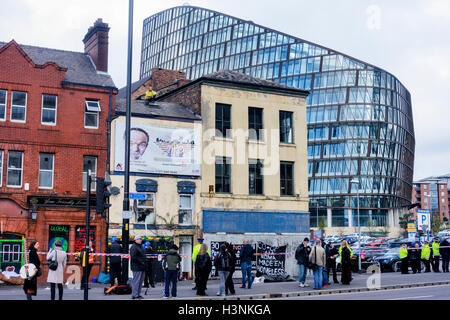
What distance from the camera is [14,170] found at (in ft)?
89.9

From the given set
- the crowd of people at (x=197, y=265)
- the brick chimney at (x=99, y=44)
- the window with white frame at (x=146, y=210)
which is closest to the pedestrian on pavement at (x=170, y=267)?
the crowd of people at (x=197, y=265)

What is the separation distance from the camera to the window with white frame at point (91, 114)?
29.0 metres

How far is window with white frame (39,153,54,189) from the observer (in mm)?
27906

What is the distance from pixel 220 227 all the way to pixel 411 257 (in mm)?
9852

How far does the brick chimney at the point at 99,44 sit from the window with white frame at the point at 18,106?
4994 millimetres

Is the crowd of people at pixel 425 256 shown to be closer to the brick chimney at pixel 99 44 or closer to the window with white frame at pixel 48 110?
the window with white frame at pixel 48 110

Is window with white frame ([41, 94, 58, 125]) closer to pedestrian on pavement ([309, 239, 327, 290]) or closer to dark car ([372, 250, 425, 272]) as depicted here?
pedestrian on pavement ([309, 239, 327, 290])

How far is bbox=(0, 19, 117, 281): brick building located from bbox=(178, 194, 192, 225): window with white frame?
417cm

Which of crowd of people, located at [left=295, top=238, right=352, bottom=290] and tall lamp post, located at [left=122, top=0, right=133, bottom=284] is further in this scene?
crowd of people, located at [left=295, top=238, right=352, bottom=290]

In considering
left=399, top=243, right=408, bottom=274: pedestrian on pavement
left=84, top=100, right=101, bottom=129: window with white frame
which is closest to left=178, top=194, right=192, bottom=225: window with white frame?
left=84, top=100, right=101, bottom=129: window with white frame

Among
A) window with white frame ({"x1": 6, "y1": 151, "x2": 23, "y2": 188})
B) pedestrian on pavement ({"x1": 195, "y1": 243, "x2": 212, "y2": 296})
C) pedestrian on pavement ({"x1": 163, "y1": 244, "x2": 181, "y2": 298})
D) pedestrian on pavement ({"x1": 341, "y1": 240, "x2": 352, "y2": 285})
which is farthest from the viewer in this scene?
window with white frame ({"x1": 6, "y1": 151, "x2": 23, "y2": 188})

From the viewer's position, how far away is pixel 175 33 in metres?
133

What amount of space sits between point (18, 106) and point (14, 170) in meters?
3.05
